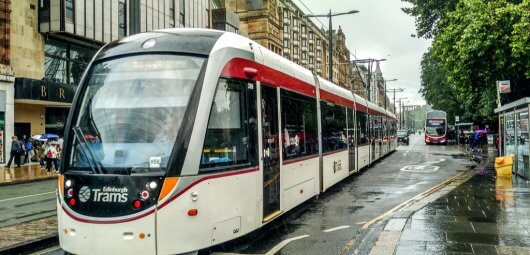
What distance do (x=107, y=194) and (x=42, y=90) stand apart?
2357 centimetres

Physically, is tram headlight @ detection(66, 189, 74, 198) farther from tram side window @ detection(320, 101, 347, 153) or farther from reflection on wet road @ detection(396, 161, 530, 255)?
tram side window @ detection(320, 101, 347, 153)

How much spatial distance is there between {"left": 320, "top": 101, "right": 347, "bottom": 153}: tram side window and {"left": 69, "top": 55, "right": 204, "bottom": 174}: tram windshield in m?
6.87

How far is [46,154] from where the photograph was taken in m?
22.5

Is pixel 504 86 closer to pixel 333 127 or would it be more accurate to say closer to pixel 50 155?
pixel 333 127

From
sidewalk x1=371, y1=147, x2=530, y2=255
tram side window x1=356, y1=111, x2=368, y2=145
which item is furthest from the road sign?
sidewalk x1=371, y1=147, x2=530, y2=255

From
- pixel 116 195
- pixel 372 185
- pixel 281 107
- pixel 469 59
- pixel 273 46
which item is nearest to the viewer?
pixel 116 195

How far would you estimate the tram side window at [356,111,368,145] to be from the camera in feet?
63.8

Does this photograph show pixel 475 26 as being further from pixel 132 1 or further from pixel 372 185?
pixel 132 1

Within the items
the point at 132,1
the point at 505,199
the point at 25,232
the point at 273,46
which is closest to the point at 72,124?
the point at 25,232

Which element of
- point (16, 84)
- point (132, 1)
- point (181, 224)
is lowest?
point (181, 224)

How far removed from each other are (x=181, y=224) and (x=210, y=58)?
219cm

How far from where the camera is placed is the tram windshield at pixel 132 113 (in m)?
5.84

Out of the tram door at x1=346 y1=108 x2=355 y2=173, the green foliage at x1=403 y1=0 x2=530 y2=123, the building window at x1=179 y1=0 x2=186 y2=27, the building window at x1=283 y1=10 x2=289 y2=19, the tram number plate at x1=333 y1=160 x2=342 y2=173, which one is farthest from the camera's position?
the building window at x1=283 y1=10 x2=289 y2=19

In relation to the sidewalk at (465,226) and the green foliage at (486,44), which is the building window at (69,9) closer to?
the green foliage at (486,44)
